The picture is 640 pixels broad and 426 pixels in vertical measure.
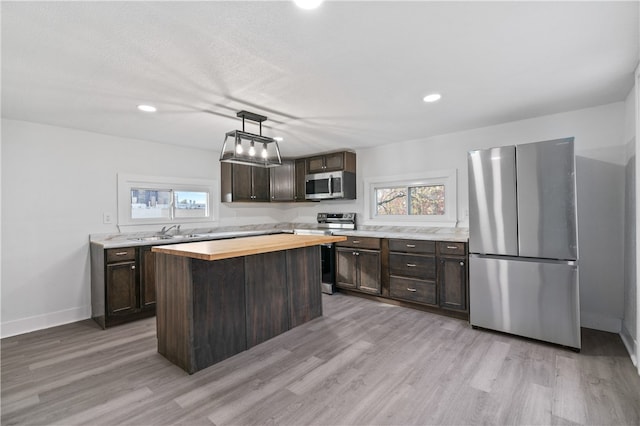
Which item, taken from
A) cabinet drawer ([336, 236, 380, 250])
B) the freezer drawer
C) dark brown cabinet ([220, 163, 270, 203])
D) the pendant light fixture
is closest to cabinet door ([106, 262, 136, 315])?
the pendant light fixture

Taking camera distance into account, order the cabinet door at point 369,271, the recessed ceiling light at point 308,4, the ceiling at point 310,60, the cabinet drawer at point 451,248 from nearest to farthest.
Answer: the recessed ceiling light at point 308,4
the ceiling at point 310,60
the cabinet drawer at point 451,248
the cabinet door at point 369,271

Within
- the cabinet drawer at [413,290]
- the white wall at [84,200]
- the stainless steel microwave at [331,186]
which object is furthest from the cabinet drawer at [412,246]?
the stainless steel microwave at [331,186]

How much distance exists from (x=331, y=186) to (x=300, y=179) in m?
0.77

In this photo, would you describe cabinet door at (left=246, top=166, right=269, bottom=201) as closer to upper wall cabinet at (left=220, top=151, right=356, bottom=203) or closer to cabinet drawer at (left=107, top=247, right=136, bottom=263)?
upper wall cabinet at (left=220, top=151, right=356, bottom=203)

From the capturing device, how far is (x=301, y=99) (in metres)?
2.79

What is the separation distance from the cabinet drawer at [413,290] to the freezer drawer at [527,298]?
521 mm

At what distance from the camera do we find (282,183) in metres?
5.55

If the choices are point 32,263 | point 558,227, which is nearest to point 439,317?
point 558,227

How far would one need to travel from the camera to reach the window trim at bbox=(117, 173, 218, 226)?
13.2 feet

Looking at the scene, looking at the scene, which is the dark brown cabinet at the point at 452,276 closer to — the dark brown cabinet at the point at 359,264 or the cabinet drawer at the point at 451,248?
the cabinet drawer at the point at 451,248

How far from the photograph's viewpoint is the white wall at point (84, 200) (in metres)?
3.08

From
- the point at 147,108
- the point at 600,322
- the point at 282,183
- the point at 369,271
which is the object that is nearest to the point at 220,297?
the point at 147,108

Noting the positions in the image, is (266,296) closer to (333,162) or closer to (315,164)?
(333,162)

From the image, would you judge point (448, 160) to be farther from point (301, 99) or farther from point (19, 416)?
point (19, 416)
